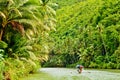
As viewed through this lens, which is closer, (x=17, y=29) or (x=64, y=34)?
(x=17, y=29)

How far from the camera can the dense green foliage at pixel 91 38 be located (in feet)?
268

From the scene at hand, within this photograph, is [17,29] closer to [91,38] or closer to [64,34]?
[91,38]

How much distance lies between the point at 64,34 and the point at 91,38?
19.1 meters

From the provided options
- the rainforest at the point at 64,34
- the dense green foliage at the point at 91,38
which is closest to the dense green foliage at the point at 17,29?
the rainforest at the point at 64,34

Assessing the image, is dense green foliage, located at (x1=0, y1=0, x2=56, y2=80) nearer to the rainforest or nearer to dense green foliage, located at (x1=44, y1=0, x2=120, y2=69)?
the rainforest

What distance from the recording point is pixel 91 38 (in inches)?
3467

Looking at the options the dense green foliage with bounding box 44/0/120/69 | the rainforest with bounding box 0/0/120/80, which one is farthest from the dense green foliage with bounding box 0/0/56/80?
the dense green foliage with bounding box 44/0/120/69

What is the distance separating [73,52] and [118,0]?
58.2 ft

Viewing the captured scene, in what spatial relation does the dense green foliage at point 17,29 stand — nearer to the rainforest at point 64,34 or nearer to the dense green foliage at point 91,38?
the rainforest at point 64,34

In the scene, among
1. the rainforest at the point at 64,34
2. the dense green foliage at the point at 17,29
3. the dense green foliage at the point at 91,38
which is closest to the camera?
the dense green foliage at the point at 17,29

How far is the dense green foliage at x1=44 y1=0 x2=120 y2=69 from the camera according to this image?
3216 inches

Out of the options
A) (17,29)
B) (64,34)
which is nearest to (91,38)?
(64,34)

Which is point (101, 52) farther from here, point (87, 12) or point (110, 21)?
point (87, 12)

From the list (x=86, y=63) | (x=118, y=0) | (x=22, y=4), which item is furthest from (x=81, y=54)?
(x=22, y=4)
